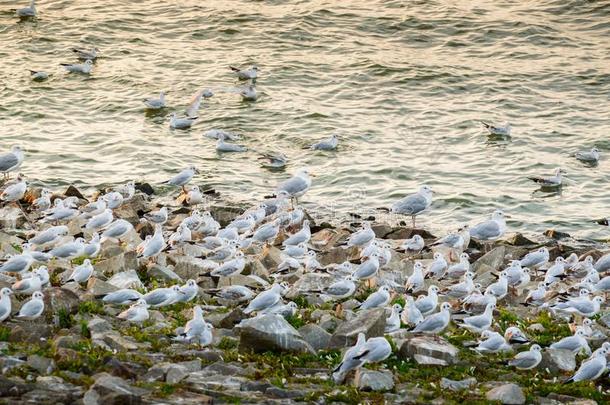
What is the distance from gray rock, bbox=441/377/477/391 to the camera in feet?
36.4

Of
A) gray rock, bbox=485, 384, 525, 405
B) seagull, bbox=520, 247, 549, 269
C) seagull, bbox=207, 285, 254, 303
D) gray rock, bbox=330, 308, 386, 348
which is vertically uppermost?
gray rock, bbox=485, 384, 525, 405

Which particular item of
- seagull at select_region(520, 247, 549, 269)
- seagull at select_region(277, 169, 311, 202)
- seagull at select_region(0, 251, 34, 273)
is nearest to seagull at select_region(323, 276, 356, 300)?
seagull at select_region(0, 251, 34, 273)

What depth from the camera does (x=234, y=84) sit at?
1243 inches

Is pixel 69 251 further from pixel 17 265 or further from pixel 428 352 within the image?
pixel 428 352

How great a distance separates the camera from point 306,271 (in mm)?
16219

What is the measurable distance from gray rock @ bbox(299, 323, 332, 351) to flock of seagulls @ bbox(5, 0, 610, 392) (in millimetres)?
726

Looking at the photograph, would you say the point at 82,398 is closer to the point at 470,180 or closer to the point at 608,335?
the point at 608,335

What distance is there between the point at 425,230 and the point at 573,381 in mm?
9164

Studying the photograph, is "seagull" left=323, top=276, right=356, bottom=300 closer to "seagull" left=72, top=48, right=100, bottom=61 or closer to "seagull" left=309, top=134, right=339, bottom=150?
"seagull" left=309, top=134, right=339, bottom=150

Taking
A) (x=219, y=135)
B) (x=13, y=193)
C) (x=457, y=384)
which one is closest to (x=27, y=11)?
(x=219, y=135)

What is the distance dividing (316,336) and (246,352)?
33.5 inches

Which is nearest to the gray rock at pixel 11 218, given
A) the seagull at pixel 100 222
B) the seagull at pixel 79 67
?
the seagull at pixel 100 222

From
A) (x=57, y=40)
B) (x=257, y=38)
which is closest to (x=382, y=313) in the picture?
(x=257, y=38)

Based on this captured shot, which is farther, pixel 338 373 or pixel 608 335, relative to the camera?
pixel 608 335
